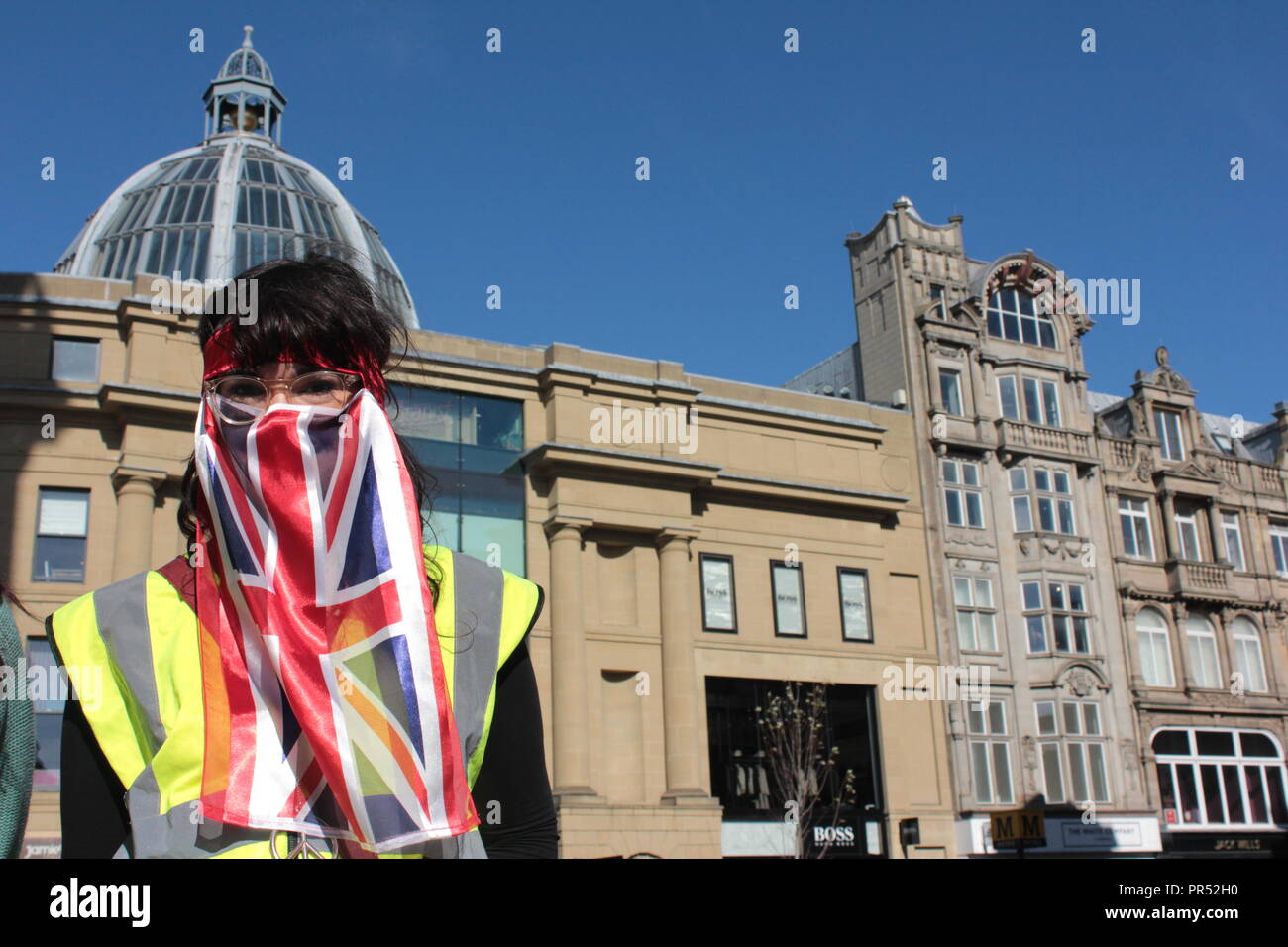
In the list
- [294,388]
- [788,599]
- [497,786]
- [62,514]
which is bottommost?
[497,786]

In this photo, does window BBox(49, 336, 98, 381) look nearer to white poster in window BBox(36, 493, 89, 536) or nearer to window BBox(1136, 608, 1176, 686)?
white poster in window BBox(36, 493, 89, 536)

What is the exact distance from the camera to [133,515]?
27.6 m

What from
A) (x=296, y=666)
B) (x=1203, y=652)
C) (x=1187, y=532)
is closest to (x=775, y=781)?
(x=1203, y=652)

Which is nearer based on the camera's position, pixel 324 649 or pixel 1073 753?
pixel 324 649

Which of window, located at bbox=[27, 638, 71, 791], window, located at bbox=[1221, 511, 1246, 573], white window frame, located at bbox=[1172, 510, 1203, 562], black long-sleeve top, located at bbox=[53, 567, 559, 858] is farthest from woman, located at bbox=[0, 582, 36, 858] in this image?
window, located at bbox=[1221, 511, 1246, 573]

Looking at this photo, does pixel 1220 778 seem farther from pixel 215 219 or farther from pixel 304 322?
pixel 304 322

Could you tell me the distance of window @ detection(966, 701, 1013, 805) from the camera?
3562 centimetres

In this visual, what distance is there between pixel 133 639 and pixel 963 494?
125ft

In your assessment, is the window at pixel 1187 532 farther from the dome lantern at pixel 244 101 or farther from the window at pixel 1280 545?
the dome lantern at pixel 244 101

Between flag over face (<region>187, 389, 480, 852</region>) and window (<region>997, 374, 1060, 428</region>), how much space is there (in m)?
39.9

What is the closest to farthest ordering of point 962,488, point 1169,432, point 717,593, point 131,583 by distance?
1. point 131,583
2. point 717,593
3. point 962,488
4. point 1169,432

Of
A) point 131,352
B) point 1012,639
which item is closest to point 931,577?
point 1012,639
